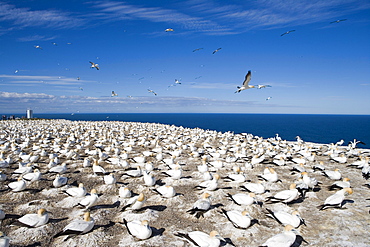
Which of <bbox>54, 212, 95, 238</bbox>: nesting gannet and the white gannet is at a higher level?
the white gannet

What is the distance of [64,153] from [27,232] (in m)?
10.9

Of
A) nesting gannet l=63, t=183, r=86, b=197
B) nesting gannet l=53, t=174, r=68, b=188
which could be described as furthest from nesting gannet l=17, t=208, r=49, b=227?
nesting gannet l=53, t=174, r=68, b=188

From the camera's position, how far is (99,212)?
27.3 feet

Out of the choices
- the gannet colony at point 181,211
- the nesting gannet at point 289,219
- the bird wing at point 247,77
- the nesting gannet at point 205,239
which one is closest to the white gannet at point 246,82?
the bird wing at point 247,77

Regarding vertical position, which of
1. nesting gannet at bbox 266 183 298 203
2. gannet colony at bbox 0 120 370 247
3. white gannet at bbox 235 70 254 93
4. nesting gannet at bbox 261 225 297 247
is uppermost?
white gannet at bbox 235 70 254 93

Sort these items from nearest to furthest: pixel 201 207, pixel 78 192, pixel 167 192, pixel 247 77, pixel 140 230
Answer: pixel 140 230
pixel 201 207
pixel 78 192
pixel 167 192
pixel 247 77

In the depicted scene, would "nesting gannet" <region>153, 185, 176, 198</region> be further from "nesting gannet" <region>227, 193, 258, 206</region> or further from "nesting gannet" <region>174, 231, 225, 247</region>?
"nesting gannet" <region>174, 231, 225, 247</region>

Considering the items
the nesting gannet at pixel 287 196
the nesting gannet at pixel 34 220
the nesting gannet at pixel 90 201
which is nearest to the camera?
the nesting gannet at pixel 34 220

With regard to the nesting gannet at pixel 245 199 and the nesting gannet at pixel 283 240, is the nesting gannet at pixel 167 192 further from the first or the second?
the nesting gannet at pixel 283 240

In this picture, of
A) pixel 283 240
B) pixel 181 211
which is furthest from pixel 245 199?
pixel 283 240

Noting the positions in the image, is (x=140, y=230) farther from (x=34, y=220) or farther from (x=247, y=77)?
(x=247, y=77)

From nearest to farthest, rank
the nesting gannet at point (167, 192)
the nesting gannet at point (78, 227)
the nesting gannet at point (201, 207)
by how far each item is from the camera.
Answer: the nesting gannet at point (78, 227)
the nesting gannet at point (201, 207)
the nesting gannet at point (167, 192)

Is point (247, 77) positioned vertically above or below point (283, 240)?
above

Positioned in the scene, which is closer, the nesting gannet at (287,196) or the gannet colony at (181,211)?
the gannet colony at (181,211)
